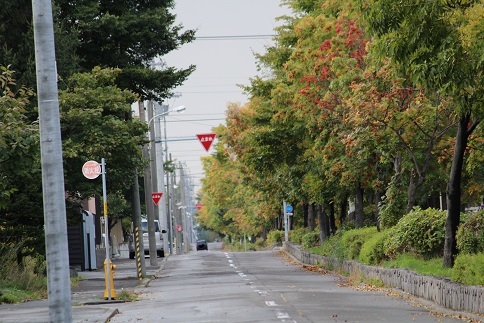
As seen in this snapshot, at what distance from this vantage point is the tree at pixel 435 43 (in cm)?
1716

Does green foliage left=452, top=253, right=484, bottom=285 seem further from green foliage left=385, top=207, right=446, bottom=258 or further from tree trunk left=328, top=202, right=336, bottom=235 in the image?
tree trunk left=328, top=202, right=336, bottom=235

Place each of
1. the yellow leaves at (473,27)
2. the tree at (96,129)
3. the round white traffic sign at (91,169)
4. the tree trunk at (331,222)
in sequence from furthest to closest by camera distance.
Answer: the tree trunk at (331,222) → the tree at (96,129) → the round white traffic sign at (91,169) → the yellow leaves at (473,27)

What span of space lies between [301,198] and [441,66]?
107 ft

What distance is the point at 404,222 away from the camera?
94.7 feet

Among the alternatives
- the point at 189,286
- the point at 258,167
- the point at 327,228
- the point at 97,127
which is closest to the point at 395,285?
the point at 189,286

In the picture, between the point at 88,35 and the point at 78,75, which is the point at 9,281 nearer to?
the point at 78,75

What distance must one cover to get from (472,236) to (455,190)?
3.58 feet

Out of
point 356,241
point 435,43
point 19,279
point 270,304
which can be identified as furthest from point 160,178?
point 435,43

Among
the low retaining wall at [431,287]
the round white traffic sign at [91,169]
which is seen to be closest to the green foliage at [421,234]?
the low retaining wall at [431,287]

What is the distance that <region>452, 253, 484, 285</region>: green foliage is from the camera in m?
18.7

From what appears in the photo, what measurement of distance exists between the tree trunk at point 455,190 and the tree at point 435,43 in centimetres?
282

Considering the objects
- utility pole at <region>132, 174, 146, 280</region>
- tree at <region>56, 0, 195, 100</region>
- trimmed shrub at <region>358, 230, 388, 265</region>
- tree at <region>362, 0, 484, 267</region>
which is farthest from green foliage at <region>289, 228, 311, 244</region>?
tree at <region>362, 0, 484, 267</region>

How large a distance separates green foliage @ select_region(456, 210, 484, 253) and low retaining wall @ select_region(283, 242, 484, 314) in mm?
1178

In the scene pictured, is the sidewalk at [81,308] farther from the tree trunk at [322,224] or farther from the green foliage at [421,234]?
the tree trunk at [322,224]
